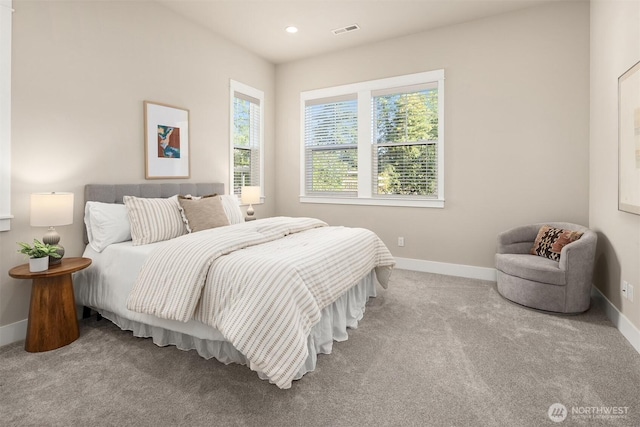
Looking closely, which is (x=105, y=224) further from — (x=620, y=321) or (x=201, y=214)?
(x=620, y=321)

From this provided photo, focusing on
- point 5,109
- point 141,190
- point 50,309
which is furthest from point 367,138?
point 50,309

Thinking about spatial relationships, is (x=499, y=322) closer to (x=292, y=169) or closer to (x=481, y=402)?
(x=481, y=402)

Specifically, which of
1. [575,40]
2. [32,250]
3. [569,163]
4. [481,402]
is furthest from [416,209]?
[32,250]

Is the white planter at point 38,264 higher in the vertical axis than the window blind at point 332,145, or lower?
lower

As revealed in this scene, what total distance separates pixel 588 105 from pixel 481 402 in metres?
3.32

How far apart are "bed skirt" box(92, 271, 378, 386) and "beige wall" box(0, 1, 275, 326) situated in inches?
38.2

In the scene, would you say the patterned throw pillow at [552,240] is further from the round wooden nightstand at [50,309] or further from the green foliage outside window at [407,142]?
the round wooden nightstand at [50,309]

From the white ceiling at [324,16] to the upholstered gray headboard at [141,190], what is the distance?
189cm

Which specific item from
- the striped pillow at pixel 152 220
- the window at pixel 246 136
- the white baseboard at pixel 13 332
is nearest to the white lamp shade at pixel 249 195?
the window at pixel 246 136

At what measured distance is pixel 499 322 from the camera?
2850 millimetres

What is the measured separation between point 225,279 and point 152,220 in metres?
1.34

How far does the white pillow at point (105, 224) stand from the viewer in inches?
112

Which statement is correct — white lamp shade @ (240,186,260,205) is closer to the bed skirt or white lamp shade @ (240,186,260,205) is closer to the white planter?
the bed skirt

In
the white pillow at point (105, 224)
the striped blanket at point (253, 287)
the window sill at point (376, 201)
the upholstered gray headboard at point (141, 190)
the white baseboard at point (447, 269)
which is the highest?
the upholstered gray headboard at point (141, 190)
